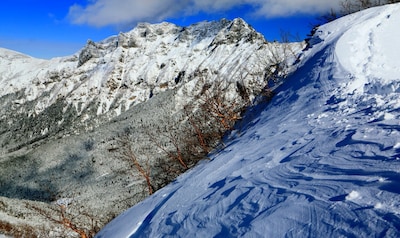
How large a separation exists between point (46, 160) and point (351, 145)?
136 metres

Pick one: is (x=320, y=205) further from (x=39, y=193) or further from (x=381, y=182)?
(x=39, y=193)

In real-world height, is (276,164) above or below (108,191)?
above

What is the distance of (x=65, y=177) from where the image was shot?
376ft


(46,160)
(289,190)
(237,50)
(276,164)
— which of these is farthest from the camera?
(237,50)

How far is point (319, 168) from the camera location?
5.56 metres

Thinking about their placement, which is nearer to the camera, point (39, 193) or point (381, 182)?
point (381, 182)

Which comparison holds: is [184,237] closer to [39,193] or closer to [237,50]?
[39,193]

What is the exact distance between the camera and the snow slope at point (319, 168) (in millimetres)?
4230

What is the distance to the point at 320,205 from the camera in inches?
175

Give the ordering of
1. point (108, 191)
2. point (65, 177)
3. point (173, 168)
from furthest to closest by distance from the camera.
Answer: point (65, 177) → point (108, 191) → point (173, 168)

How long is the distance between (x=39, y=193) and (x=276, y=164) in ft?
370

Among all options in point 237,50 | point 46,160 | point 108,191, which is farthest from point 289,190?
point 237,50

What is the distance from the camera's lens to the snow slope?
167 inches

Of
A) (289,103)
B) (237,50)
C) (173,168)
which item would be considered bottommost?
(173,168)
